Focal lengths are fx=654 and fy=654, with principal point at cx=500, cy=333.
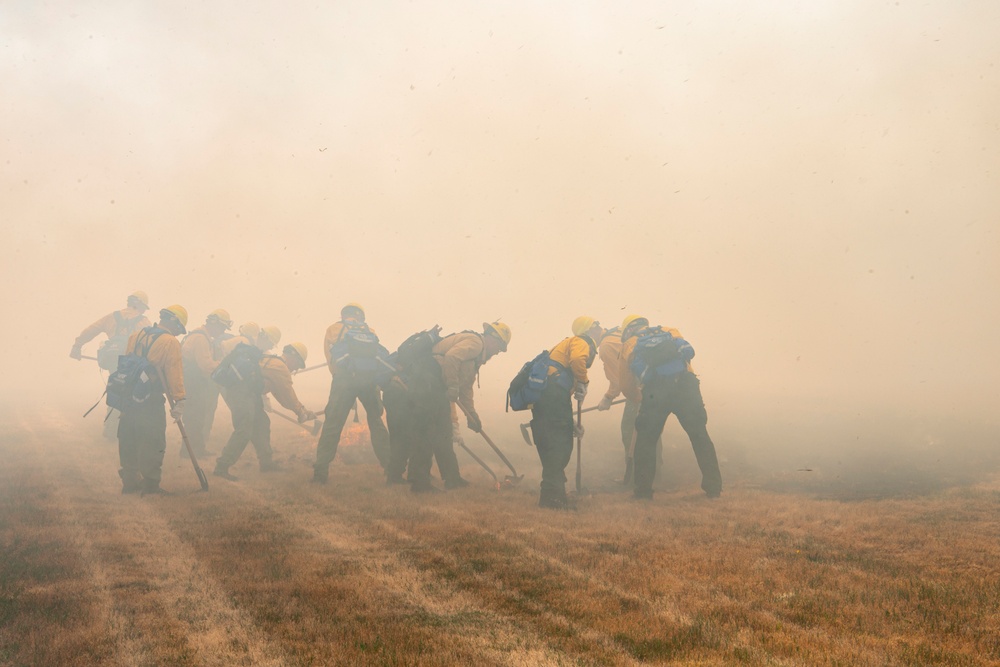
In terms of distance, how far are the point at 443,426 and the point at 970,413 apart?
20.8 meters

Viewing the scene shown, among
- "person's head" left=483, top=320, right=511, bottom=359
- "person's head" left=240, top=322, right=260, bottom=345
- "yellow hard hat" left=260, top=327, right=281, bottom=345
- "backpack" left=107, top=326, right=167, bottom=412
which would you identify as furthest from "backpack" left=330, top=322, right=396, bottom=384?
"yellow hard hat" left=260, top=327, right=281, bottom=345

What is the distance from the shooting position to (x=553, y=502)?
845 cm

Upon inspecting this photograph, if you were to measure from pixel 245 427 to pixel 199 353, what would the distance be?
3.07 metres

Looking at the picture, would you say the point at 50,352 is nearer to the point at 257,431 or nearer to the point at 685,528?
the point at 257,431

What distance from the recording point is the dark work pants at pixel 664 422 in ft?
30.6

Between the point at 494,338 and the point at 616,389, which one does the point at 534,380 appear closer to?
the point at 494,338

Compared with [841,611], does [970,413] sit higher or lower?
higher

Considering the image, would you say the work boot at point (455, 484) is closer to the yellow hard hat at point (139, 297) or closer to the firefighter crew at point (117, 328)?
the firefighter crew at point (117, 328)

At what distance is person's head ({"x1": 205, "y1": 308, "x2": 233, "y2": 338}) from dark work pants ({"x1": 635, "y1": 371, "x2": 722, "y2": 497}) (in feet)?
32.1

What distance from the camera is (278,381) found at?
466 inches

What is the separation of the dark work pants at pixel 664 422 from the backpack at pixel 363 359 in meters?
3.99

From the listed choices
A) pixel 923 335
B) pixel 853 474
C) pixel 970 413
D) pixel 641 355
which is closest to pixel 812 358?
pixel 923 335

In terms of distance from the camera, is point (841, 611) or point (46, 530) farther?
point (46, 530)

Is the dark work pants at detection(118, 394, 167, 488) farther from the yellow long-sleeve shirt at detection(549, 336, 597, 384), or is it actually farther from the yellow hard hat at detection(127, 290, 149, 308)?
the yellow hard hat at detection(127, 290, 149, 308)
